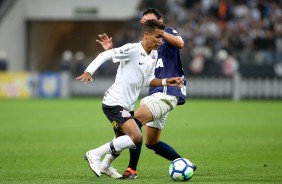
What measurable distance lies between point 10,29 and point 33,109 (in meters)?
14.5

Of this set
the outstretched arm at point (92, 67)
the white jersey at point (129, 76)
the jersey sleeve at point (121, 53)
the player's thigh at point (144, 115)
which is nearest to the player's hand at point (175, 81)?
the white jersey at point (129, 76)

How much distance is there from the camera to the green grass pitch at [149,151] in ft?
33.8

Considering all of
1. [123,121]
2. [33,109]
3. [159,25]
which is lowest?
[33,109]

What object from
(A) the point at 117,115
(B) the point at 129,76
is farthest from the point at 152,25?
(A) the point at 117,115

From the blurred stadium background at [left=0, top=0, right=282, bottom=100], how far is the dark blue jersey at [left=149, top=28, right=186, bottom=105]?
20971mm

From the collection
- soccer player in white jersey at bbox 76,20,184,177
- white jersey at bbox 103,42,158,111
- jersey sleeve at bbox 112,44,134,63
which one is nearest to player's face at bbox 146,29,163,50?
soccer player in white jersey at bbox 76,20,184,177

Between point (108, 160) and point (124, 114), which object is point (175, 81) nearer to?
point (124, 114)

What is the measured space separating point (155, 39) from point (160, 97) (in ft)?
2.68

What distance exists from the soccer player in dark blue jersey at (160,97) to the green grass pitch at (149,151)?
0.34 metres

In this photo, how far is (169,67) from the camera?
1038cm

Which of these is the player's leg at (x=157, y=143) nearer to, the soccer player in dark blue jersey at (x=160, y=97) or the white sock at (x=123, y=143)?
the soccer player in dark blue jersey at (x=160, y=97)

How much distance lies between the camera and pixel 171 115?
23.8m

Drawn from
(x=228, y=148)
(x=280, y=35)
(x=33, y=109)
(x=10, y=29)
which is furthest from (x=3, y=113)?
(x=10, y=29)

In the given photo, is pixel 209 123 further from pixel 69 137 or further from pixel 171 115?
pixel 69 137
